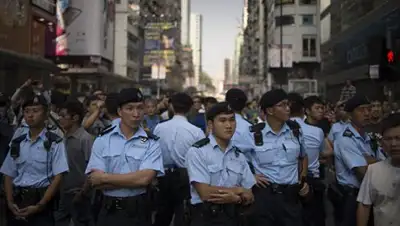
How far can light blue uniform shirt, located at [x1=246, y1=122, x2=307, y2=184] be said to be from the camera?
4.96 metres

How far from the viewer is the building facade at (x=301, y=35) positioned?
56625 mm

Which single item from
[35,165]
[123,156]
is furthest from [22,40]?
[123,156]

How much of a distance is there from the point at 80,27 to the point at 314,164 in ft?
131

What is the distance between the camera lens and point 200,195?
4.03m

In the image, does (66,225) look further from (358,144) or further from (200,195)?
(358,144)

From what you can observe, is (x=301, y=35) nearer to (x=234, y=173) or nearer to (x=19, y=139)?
(x=19, y=139)

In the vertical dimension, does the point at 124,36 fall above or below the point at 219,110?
above

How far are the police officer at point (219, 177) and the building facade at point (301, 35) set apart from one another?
5295 cm

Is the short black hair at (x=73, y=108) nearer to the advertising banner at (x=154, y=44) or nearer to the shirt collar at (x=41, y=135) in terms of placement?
the shirt collar at (x=41, y=135)

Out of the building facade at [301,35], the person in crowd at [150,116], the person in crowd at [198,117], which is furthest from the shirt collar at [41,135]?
the building facade at [301,35]

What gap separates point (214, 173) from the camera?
407 cm

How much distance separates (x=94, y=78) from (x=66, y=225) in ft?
132

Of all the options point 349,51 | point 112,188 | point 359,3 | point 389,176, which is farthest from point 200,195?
point 349,51

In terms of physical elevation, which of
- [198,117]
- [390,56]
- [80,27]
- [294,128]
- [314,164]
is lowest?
[314,164]
